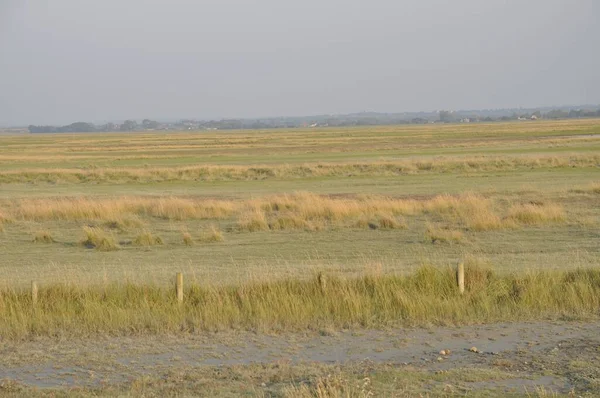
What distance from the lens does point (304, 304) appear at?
13.4 m

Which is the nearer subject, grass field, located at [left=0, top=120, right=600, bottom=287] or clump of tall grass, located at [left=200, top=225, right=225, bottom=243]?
grass field, located at [left=0, top=120, right=600, bottom=287]

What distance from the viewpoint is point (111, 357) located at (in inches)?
442

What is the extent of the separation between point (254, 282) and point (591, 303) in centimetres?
568

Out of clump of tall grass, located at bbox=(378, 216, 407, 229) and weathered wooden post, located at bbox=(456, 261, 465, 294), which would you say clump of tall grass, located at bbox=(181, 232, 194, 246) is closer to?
clump of tall grass, located at bbox=(378, 216, 407, 229)

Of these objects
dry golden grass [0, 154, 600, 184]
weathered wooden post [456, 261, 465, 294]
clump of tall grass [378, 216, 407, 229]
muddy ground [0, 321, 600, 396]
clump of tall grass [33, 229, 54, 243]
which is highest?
weathered wooden post [456, 261, 465, 294]

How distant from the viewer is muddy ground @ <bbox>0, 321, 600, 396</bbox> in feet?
32.3

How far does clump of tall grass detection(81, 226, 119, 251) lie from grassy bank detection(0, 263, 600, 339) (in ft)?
25.4

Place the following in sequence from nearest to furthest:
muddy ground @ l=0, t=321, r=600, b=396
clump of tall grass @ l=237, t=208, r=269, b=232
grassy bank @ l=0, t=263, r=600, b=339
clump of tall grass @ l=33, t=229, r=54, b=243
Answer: muddy ground @ l=0, t=321, r=600, b=396, grassy bank @ l=0, t=263, r=600, b=339, clump of tall grass @ l=33, t=229, r=54, b=243, clump of tall grass @ l=237, t=208, r=269, b=232

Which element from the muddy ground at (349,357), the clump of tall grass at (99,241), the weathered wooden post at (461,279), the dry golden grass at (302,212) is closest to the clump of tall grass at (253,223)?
the dry golden grass at (302,212)

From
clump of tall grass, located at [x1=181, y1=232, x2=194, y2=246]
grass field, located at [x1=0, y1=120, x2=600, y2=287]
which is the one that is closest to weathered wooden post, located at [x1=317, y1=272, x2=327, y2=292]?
grass field, located at [x1=0, y1=120, x2=600, y2=287]

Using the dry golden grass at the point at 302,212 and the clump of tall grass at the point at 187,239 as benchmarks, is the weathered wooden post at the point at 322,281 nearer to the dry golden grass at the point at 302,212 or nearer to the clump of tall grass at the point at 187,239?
the clump of tall grass at the point at 187,239

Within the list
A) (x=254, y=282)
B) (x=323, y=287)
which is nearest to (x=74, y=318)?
(x=254, y=282)

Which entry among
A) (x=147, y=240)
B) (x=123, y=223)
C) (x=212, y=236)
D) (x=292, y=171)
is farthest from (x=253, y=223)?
(x=292, y=171)

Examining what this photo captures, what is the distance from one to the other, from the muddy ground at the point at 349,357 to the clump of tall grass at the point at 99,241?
978cm
